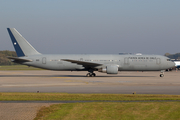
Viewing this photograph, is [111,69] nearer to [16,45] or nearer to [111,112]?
[16,45]

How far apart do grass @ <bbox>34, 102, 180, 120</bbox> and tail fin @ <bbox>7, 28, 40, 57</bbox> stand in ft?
94.4

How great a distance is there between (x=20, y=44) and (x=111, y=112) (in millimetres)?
31180

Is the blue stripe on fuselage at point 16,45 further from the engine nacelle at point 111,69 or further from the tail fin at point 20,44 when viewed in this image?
the engine nacelle at point 111,69

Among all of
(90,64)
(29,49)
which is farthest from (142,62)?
(29,49)

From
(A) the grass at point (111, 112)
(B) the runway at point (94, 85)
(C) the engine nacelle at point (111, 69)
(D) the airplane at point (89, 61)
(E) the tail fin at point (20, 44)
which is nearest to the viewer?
(A) the grass at point (111, 112)

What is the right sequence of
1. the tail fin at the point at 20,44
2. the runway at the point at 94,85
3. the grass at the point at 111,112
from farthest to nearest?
1. the tail fin at the point at 20,44
2. the runway at the point at 94,85
3. the grass at the point at 111,112

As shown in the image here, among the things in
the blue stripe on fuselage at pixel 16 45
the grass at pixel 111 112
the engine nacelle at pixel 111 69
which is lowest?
the grass at pixel 111 112

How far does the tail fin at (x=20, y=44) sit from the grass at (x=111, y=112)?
28786mm

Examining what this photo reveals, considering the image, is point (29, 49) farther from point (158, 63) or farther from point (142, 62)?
point (158, 63)

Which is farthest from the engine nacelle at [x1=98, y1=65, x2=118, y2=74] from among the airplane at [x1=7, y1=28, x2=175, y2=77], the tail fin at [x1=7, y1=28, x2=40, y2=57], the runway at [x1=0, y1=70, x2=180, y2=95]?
the tail fin at [x1=7, y1=28, x2=40, y2=57]

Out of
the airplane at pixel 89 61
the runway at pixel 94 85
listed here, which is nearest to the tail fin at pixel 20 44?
the airplane at pixel 89 61

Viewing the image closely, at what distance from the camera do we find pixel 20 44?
3756cm

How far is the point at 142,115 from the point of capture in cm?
905

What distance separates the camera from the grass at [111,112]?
8.78 metres
